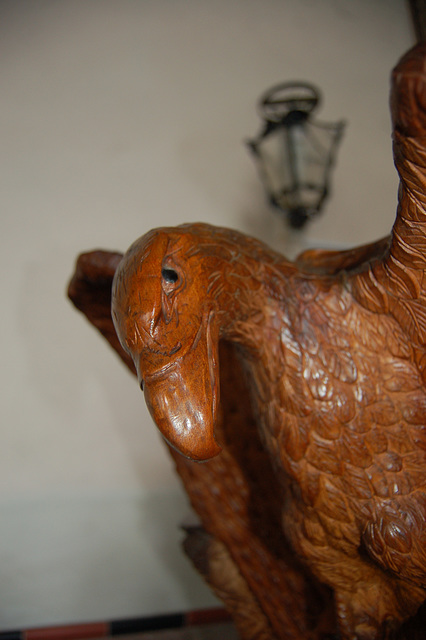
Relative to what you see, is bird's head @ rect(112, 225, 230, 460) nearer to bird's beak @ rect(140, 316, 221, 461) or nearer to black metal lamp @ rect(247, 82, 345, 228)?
bird's beak @ rect(140, 316, 221, 461)

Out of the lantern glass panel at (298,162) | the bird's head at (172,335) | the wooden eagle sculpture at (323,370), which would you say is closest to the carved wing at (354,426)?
the wooden eagle sculpture at (323,370)

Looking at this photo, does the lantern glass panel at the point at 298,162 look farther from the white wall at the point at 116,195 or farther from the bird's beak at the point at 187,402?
the bird's beak at the point at 187,402

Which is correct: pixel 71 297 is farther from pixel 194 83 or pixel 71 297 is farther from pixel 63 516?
pixel 194 83

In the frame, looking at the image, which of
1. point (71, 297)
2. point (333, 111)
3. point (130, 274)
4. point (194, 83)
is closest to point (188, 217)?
point (194, 83)

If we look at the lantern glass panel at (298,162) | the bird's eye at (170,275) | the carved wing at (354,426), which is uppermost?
the lantern glass panel at (298,162)

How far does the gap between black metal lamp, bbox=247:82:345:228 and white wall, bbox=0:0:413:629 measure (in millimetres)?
166

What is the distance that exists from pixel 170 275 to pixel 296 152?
80 centimetres

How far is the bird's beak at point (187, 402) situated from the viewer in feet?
1.27

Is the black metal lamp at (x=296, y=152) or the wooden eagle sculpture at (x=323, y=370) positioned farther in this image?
the black metal lamp at (x=296, y=152)

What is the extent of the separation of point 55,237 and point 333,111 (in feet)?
2.75

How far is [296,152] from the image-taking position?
1132 mm

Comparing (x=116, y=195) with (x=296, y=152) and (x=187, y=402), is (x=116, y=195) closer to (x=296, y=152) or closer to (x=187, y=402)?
(x=296, y=152)

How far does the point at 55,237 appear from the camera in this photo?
1.25 metres

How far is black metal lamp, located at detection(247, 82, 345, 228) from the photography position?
1124 millimetres
